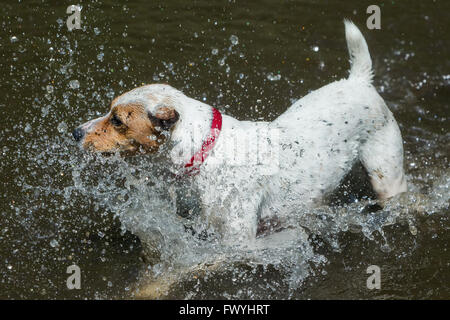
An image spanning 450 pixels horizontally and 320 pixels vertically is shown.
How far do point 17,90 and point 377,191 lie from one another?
4.27m

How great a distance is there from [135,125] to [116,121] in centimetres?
17

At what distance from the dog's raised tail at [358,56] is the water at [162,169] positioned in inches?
34.1

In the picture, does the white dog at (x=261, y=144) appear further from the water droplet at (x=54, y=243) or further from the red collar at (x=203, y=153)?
the water droplet at (x=54, y=243)

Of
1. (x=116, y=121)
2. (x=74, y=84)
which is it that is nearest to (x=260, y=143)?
(x=116, y=121)

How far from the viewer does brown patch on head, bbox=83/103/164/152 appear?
4.32m

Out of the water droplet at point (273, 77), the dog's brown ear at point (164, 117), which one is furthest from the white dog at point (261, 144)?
the water droplet at point (273, 77)

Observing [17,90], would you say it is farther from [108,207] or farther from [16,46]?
[108,207]

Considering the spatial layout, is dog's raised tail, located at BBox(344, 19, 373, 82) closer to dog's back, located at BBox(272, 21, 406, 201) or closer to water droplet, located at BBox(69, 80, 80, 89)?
dog's back, located at BBox(272, 21, 406, 201)

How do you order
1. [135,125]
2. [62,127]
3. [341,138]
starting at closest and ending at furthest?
[135,125], [341,138], [62,127]

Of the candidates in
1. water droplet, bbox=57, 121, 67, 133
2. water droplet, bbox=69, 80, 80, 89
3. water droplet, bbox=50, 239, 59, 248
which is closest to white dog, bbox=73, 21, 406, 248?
water droplet, bbox=50, 239, 59, 248

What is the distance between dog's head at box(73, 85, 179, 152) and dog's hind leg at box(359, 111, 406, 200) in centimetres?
176

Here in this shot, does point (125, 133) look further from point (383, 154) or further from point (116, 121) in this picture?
point (383, 154)

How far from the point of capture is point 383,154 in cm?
504

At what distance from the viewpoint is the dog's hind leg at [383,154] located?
16.6 feet
